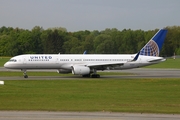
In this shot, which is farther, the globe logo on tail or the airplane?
the globe logo on tail

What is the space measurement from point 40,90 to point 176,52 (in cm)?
12891

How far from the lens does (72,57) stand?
163 feet

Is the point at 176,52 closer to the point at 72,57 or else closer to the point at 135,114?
the point at 72,57

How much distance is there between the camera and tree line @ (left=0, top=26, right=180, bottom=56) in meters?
148

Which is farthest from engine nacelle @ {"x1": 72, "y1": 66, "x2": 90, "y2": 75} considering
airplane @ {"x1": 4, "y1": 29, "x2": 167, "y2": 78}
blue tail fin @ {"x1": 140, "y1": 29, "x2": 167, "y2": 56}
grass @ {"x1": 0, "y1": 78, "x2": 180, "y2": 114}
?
grass @ {"x1": 0, "y1": 78, "x2": 180, "y2": 114}

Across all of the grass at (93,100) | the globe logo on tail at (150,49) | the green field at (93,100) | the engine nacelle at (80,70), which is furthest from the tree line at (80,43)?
the green field at (93,100)

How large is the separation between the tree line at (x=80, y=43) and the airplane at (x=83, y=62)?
96261 millimetres

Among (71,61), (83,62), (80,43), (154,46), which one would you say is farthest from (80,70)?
(80,43)

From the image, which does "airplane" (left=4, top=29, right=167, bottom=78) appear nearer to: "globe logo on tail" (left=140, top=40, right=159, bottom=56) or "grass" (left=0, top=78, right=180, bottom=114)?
"globe logo on tail" (left=140, top=40, right=159, bottom=56)

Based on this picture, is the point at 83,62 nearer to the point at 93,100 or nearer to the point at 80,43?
the point at 93,100

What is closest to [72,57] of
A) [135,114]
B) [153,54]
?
[153,54]

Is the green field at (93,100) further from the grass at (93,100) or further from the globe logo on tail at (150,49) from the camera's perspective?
the globe logo on tail at (150,49)

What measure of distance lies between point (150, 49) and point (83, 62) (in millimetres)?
8988

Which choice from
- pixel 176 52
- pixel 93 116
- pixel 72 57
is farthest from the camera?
pixel 176 52
